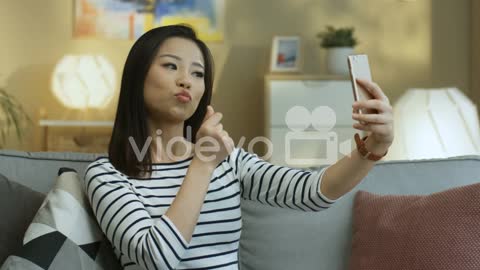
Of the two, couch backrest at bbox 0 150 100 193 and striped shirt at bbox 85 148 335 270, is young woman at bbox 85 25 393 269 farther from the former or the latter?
couch backrest at bbox 0 150 100 193

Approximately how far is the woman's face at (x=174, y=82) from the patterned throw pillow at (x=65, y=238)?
0.23 m

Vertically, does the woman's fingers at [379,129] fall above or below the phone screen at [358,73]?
below

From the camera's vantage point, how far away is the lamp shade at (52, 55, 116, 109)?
4301mm

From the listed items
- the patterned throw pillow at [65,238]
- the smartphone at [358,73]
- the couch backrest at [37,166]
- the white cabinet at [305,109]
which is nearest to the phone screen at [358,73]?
the smartphone at [358,73]

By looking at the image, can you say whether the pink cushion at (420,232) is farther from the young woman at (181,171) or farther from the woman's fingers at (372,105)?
the woman's fingers at (372,105)

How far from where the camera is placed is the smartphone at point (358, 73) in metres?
1.15

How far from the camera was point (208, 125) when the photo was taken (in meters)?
1.19

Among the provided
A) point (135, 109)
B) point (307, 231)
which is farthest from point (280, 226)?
point (135, 109)

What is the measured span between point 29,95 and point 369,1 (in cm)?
238

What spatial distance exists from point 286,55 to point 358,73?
3.15 m

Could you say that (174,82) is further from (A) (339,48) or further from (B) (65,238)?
(A) (339,48)

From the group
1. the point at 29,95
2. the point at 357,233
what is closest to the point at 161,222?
the point at 357,233

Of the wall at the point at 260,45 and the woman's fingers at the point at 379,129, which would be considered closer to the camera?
the woman's fingers at the point at 379,129

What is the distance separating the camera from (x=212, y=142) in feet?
3.94
